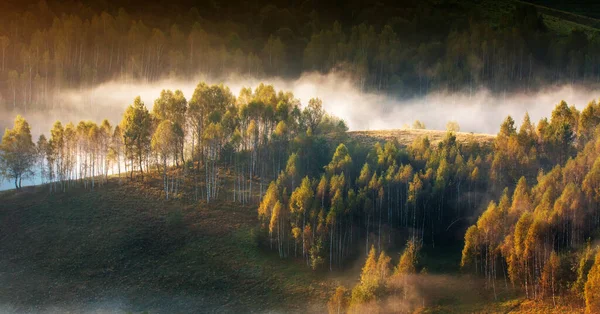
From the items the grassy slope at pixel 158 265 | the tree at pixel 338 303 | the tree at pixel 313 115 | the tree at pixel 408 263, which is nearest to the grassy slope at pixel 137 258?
the grassy slope at pixel 158 265

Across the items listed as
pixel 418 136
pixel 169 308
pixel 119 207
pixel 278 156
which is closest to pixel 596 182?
pixel 418 136

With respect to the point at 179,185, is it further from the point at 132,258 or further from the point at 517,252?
the point at 517,252

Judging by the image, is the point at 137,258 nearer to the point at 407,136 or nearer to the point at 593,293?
the point at 407,136

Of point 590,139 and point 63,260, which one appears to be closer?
point 63,260

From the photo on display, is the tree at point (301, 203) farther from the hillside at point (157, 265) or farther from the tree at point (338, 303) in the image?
the tree at point (338, 303)

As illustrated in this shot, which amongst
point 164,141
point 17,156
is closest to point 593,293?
point 164,141

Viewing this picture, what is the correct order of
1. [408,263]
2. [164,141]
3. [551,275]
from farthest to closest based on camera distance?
[164,141] → [408,263] → [551,275]
